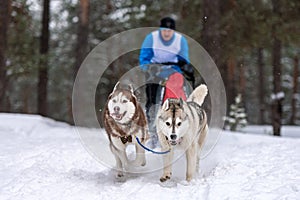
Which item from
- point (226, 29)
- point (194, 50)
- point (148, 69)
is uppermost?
point (226, 29)

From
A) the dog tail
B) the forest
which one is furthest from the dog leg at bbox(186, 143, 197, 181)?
the forest

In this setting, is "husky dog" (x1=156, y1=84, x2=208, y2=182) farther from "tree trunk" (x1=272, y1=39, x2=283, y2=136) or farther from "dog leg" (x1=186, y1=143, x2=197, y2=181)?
"tree trunk" (x1=272, y1=39, x2=283, y2=136)

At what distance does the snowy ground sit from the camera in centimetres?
369

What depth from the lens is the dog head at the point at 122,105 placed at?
425 cm

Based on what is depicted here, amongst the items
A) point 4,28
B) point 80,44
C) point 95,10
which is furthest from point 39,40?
point 4,28

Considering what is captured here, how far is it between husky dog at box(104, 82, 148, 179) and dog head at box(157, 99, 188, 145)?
377 mm

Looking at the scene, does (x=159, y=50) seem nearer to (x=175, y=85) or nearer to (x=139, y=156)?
(x=175, y=85)

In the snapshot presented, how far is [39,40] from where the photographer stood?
1530 centimetres

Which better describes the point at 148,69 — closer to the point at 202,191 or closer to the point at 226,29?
the point at 202,191

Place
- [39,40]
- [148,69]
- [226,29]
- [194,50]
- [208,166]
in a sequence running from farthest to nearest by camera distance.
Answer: [39,40] < [226,29] < [194,50] < [148,69] < [208,166]

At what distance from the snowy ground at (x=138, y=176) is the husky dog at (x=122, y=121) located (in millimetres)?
405

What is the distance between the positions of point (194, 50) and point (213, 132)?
340 cm

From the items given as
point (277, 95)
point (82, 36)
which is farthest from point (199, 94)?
point (277, 95)

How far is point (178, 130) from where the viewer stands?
157 inches
